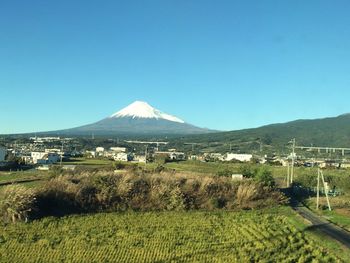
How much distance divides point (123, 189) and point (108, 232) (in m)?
10.8

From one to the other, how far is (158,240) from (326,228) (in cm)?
967

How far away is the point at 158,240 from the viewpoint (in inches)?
859

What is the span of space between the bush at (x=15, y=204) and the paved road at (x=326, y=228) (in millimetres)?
13799

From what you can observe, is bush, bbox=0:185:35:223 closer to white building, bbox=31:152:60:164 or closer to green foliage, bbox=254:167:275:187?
green foliage, bbox=254:167:275:187

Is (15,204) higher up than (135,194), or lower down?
higher up

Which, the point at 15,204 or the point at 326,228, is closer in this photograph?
the point at 15,204

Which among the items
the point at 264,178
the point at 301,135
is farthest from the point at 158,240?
the point at 301,135

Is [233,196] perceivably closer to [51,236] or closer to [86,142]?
[51,236]

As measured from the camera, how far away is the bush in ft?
86.7

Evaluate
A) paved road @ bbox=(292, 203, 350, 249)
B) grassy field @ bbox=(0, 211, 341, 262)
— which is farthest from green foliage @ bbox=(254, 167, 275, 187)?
grassy field @ bbox=(0, 211, 341, 262)

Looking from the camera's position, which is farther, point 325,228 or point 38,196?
point 38,196

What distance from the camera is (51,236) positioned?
22344mm

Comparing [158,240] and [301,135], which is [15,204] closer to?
[158,240]

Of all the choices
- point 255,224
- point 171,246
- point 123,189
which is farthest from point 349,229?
point 123,189
